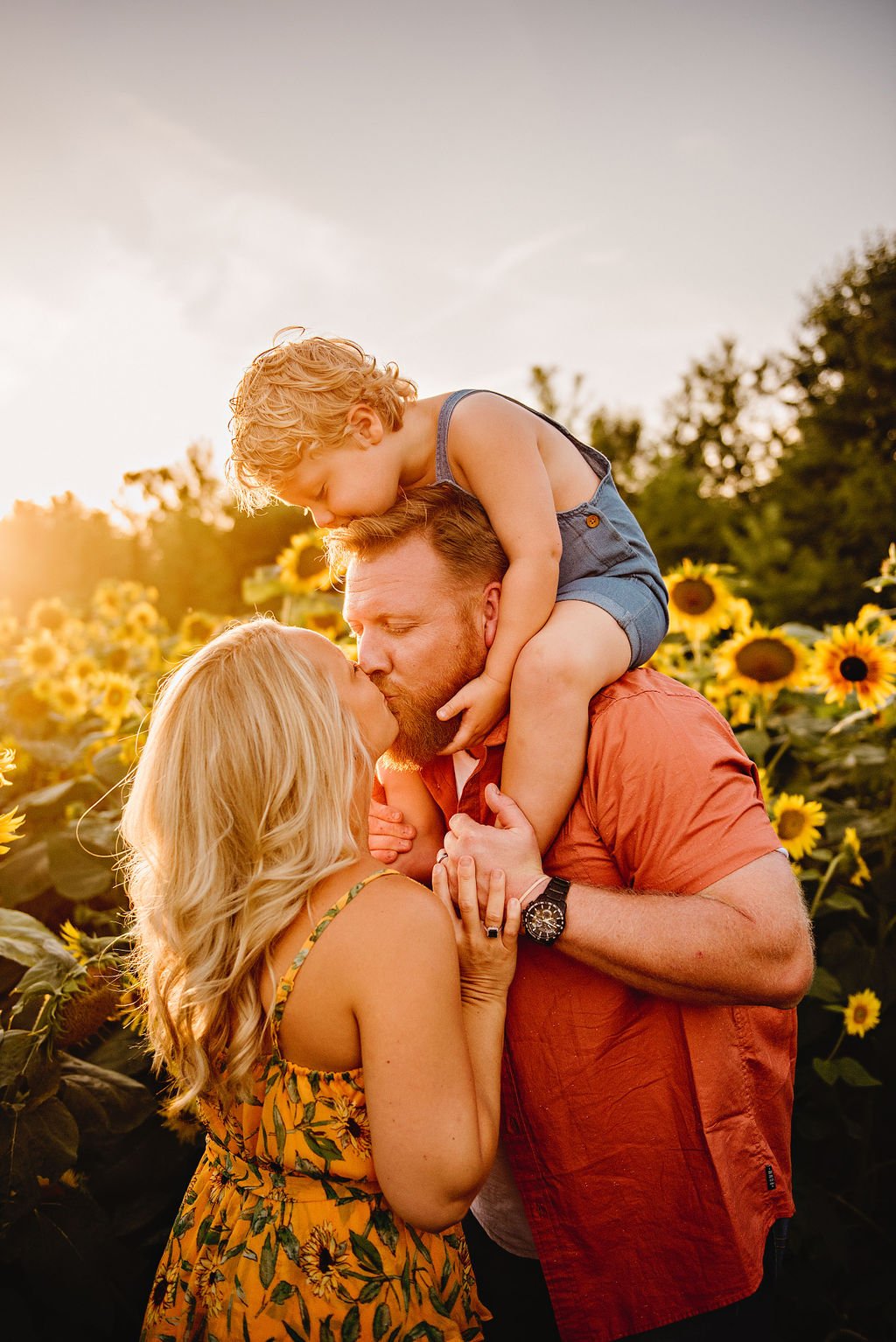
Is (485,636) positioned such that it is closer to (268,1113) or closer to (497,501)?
(497,501)

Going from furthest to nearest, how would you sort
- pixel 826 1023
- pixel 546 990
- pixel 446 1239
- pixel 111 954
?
pixel 826 1023 < pixel 111 954 < pixel 546 990 < pixel 446 1239

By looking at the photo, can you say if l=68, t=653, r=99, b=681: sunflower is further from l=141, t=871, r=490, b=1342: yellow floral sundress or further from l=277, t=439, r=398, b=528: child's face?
l=141, t=871, r=490, b=1342: yellow floral sundress

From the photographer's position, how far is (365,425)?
2465mm

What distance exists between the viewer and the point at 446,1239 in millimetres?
1594

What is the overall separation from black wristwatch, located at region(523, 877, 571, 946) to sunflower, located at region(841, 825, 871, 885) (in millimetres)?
1530

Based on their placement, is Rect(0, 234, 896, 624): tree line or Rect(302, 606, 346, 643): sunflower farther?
Rect(0, 234, 896, 624): tree line

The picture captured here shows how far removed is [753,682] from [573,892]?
1.90 metres

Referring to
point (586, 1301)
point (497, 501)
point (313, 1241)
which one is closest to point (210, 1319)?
point (313, 1241)

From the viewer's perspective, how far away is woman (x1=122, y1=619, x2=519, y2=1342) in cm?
140

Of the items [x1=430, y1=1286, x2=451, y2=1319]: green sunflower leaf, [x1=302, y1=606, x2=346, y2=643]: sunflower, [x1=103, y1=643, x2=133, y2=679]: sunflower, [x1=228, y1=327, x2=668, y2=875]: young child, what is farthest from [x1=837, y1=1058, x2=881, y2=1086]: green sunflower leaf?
[x1=103, y1=643, x2=133, y2=679]: sunflower

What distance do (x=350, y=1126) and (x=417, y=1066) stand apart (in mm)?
209

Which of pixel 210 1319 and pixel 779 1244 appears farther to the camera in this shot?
pixel 779 1244

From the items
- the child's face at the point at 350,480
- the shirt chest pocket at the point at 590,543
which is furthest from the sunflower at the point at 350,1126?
the child's face at the point at 350,480

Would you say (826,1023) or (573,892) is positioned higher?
(573,892)
